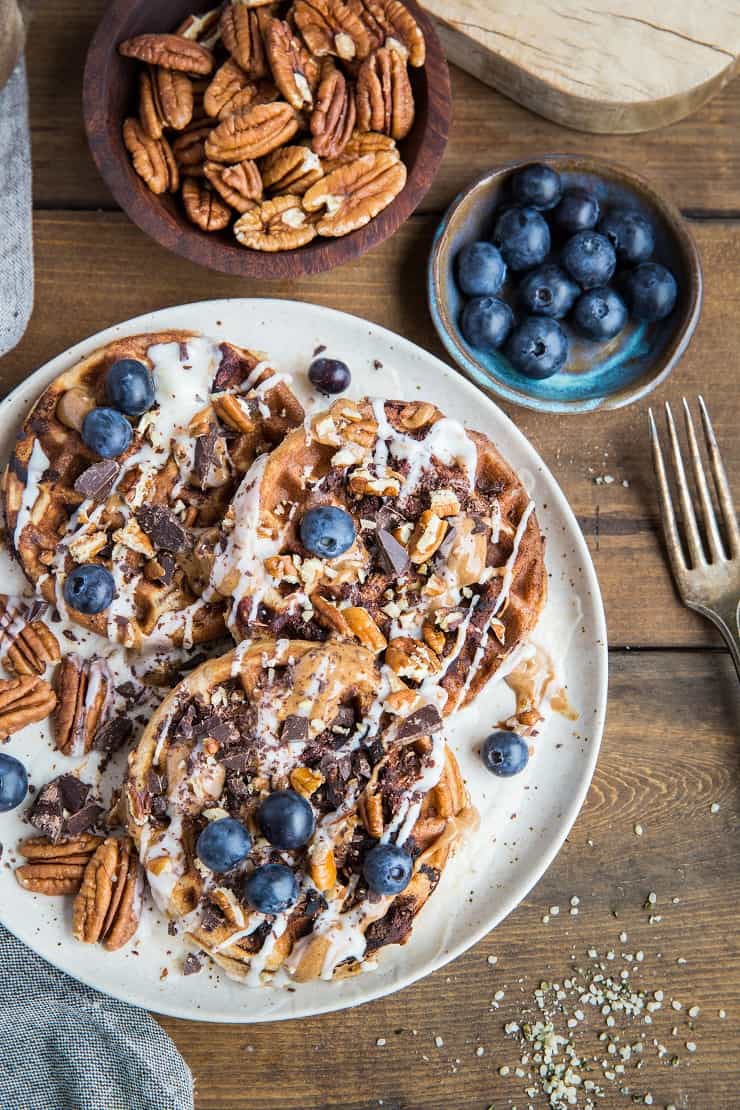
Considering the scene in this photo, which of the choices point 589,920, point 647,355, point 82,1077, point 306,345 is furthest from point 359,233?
point 82,1077

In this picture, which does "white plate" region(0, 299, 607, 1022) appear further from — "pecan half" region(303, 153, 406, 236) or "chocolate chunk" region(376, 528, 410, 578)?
"chocolate chunk" region(376, 528, 410, 578)

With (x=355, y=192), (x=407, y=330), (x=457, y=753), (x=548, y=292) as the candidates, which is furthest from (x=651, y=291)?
(x=457, y=753)

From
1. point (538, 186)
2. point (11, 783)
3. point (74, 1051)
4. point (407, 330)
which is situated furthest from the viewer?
point (407, 330)

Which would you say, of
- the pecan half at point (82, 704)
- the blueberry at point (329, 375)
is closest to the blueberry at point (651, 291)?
the blueberry at point (329, 375)

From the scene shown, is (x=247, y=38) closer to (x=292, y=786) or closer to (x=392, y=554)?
(x=392, y=554)

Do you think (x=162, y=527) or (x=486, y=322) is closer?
(x=162, y=527)

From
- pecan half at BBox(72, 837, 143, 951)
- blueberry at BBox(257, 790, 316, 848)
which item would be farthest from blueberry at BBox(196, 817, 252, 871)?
pecan half at BBox(72, 837, 143, 951)
